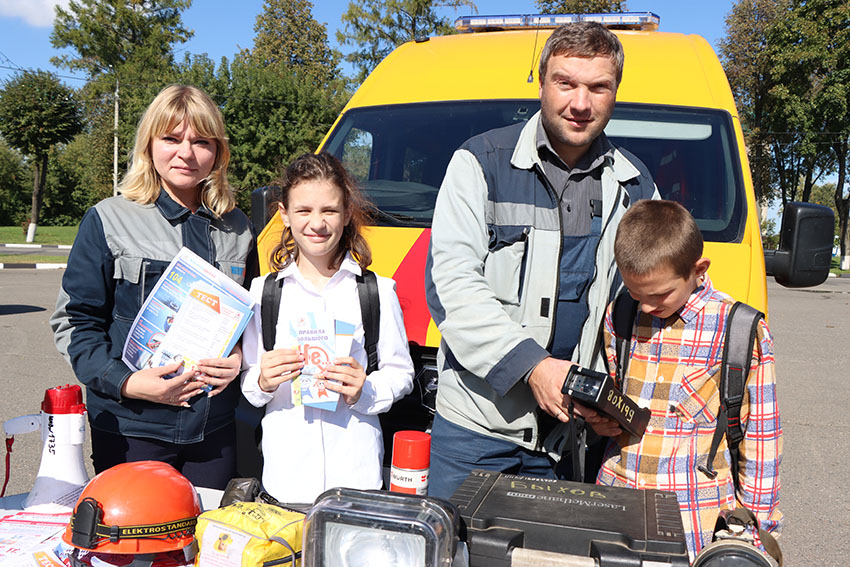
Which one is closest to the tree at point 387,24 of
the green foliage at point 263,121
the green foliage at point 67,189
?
the green foliage at point 263,121

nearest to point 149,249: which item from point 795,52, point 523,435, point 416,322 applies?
point 416,322

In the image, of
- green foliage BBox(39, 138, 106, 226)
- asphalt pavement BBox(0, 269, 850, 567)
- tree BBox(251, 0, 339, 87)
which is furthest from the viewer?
green foliage BBox(39, 138, 106, 226)

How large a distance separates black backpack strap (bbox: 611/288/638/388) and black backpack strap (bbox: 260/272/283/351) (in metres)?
1.07

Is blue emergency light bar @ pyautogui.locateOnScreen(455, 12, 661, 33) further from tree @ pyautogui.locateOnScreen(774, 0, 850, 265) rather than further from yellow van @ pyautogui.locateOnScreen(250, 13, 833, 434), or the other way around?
tree @ pyautogui.locateOnScreen(774, 0, 850, 265)

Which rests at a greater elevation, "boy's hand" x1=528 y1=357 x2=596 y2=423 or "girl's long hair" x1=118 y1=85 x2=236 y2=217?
"girl's long hair" x1=118 y1=85 x2=236 y2=217

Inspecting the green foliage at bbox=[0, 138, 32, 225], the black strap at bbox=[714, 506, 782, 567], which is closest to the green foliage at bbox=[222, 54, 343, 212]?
the black strap at bbox=[714, 506, 782, 567]

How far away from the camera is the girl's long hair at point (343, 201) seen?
2424mm

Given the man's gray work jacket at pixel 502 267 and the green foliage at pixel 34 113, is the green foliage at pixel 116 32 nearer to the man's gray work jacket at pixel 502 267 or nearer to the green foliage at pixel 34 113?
the green foliage at pixel 34 113

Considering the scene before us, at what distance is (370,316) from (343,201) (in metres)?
0.39

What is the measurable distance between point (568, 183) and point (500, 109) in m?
1.70

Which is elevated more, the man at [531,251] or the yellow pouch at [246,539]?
the man at [531,251]

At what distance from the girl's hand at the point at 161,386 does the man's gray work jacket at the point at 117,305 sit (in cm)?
4

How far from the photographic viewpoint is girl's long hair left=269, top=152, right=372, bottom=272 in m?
2.42

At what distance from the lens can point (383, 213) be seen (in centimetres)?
356
